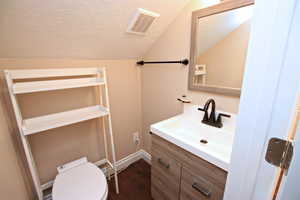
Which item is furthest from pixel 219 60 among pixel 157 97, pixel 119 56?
pixel 119 56

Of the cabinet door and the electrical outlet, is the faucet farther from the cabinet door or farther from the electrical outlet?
the electrical outlet

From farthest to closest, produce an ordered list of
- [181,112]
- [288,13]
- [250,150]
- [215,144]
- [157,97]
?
[157,97]
[181,112]
[215,144]
[250,150]
[288,13]

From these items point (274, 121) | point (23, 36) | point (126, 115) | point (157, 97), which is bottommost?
point (126, 115)

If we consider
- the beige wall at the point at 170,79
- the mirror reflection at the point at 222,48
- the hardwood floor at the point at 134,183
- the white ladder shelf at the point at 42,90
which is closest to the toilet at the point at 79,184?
the white ladder shelf at the point at 42,90

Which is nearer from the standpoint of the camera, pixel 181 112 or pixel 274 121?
pixel 274 121

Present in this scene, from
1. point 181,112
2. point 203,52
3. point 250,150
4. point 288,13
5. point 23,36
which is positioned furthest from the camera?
point 181,112

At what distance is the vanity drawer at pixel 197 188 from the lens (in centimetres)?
80

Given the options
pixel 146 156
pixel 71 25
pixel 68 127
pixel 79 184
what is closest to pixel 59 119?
pixel 68 127

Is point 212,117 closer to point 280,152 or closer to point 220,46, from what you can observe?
point 220,46

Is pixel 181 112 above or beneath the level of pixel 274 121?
beneath

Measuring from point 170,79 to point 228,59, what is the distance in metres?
0.57

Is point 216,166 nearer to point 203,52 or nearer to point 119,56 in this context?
point 203,52

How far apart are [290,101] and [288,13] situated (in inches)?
8.8

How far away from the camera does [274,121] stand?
40 cm
